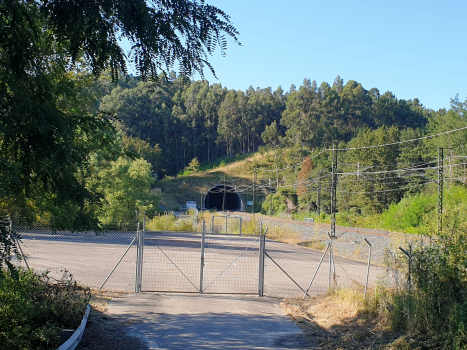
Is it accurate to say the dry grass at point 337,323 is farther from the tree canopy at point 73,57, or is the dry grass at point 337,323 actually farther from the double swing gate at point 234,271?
the tree canopy at point 73,57

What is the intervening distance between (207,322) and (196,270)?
8.60 m

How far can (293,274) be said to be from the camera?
1948cm

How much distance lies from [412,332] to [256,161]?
3663 inches

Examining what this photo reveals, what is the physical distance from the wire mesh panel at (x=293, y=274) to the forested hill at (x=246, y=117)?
61.9 meters

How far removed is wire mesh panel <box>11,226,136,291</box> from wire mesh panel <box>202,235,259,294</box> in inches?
108

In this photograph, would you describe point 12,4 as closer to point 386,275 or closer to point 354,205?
point 386,275

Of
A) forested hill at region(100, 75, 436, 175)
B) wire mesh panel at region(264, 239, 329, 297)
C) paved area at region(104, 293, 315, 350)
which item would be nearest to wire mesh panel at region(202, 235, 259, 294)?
wire mesh panel at region(264, 239, 329, 297)

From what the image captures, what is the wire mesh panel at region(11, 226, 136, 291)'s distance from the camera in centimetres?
1528

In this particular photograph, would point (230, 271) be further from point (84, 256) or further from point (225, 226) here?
point (225, 226)

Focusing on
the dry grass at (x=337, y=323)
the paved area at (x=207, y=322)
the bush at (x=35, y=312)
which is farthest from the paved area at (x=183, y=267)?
the bush at (x=35, y=312)

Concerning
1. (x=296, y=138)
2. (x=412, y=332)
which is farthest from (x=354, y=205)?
(x=412, y=332)

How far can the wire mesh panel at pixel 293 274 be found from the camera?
15312 mm

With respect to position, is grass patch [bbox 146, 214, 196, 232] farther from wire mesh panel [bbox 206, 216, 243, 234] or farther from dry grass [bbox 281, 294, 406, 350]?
dry grass [bbox 281, 294, 406, 350]

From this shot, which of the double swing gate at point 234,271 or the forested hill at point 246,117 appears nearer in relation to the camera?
the double swing gate at point 234,271
